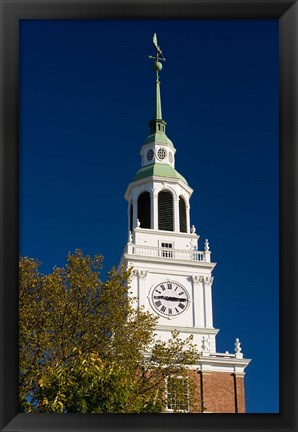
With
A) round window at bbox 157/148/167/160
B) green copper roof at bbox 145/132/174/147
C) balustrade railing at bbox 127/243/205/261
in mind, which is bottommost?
balustrade railing at bbox 127/243/205/261

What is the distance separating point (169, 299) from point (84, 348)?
16.0 metres

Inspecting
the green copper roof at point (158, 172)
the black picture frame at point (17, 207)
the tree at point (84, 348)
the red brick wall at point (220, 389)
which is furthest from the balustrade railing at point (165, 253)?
the black picture frame at point (17, 207)

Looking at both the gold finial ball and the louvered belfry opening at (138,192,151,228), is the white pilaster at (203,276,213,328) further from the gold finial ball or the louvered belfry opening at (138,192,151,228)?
the gold finial ball

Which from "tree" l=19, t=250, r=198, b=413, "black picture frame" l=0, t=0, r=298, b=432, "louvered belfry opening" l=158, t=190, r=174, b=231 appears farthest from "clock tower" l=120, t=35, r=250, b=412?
"black picture frame" l=0, t=0, r=298, b=432

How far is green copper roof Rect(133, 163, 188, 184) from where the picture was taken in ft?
120

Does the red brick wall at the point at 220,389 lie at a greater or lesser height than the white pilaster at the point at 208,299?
lesser

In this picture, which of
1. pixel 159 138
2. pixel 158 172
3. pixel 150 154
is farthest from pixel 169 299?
pixel 150 154

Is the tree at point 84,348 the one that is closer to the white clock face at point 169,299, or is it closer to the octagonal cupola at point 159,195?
the white clock face at point 169,299

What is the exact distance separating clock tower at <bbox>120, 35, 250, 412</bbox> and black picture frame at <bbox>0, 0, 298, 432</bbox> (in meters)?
17.4

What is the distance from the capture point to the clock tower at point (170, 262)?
3064 centimetres

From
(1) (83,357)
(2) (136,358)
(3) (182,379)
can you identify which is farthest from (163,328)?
(1) (83,357)
